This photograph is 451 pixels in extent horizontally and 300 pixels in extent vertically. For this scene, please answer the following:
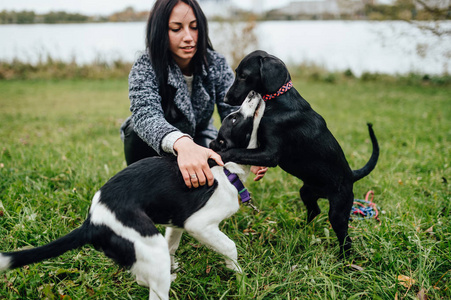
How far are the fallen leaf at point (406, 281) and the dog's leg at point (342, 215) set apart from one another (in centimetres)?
34

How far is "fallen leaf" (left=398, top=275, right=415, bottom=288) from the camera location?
181 cm

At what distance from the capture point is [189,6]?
7.84 feet

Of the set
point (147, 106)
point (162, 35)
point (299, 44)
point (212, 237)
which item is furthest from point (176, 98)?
point (299, 44)

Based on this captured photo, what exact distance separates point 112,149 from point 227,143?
Answer: 8.37 ft

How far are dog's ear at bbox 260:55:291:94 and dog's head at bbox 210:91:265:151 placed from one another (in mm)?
108

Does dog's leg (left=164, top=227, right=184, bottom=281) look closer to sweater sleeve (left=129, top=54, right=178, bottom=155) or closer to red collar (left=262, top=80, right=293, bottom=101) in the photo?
sweater sleeve (left=129, top=54, right=178, bottom=155)

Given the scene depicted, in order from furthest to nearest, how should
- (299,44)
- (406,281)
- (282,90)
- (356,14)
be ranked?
(299,44) < (356,14) < (282,90) < (406,281)

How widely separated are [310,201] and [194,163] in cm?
106

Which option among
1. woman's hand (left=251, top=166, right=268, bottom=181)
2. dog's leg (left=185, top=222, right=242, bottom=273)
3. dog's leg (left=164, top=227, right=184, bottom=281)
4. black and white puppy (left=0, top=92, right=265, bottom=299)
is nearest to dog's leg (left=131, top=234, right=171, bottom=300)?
black and white puppy (left=0, top=92, right=265, bottom=299)

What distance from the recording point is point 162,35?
238cm

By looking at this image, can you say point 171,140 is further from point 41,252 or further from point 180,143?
point 41,252

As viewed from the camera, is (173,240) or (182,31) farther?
(182,31)

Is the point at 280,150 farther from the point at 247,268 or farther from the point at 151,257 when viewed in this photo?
the point at 151,257

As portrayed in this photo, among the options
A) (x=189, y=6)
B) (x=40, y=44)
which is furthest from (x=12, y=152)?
(x=40, y=44)
